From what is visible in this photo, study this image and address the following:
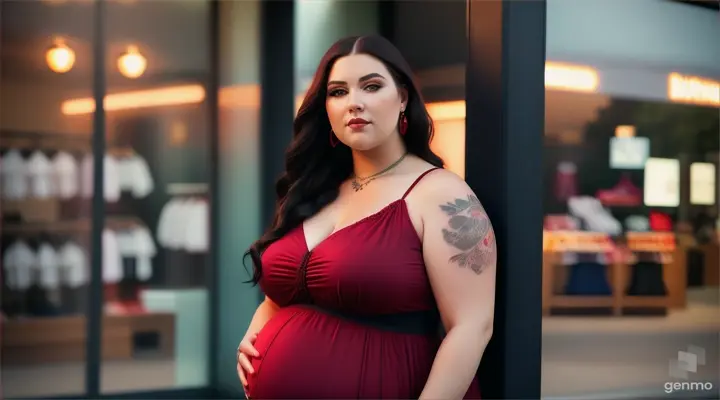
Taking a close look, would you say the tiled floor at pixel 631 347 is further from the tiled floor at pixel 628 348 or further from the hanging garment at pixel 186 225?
the hanging garment at pixel 186 225

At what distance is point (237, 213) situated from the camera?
6531 millimetres

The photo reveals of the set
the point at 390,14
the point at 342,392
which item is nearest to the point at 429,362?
the point at 342,392

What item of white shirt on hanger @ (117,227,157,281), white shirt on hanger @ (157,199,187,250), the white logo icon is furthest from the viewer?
white shirt on hanger @ (157,199,187,250)

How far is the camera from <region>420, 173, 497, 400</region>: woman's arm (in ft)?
7.82

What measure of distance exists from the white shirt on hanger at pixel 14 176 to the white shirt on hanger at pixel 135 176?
0.69 metres

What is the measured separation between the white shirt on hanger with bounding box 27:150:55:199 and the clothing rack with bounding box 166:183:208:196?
851mm

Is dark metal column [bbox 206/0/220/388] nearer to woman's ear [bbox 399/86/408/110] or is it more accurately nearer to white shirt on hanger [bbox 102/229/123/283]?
white shirt on hanger [bbox 102/229/123/283]

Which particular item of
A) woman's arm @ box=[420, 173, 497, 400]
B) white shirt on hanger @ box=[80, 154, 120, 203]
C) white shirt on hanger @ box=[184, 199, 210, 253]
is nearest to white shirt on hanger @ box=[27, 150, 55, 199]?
white shirt on hanger @ box=[80, 154, 120, 203]

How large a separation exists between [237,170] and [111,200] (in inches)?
37.6

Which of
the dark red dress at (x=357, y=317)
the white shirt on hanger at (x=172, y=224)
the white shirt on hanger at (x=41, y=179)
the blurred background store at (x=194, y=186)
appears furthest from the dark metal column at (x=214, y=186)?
the dark red dress at (x=357, y=317)

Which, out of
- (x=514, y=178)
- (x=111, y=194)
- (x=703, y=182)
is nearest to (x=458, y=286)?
(x=514, y=178)

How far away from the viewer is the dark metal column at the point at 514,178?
8.63 feet

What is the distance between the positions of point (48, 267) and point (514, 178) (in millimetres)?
4739

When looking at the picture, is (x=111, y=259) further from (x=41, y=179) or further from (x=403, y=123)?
(x=403, y=123)
